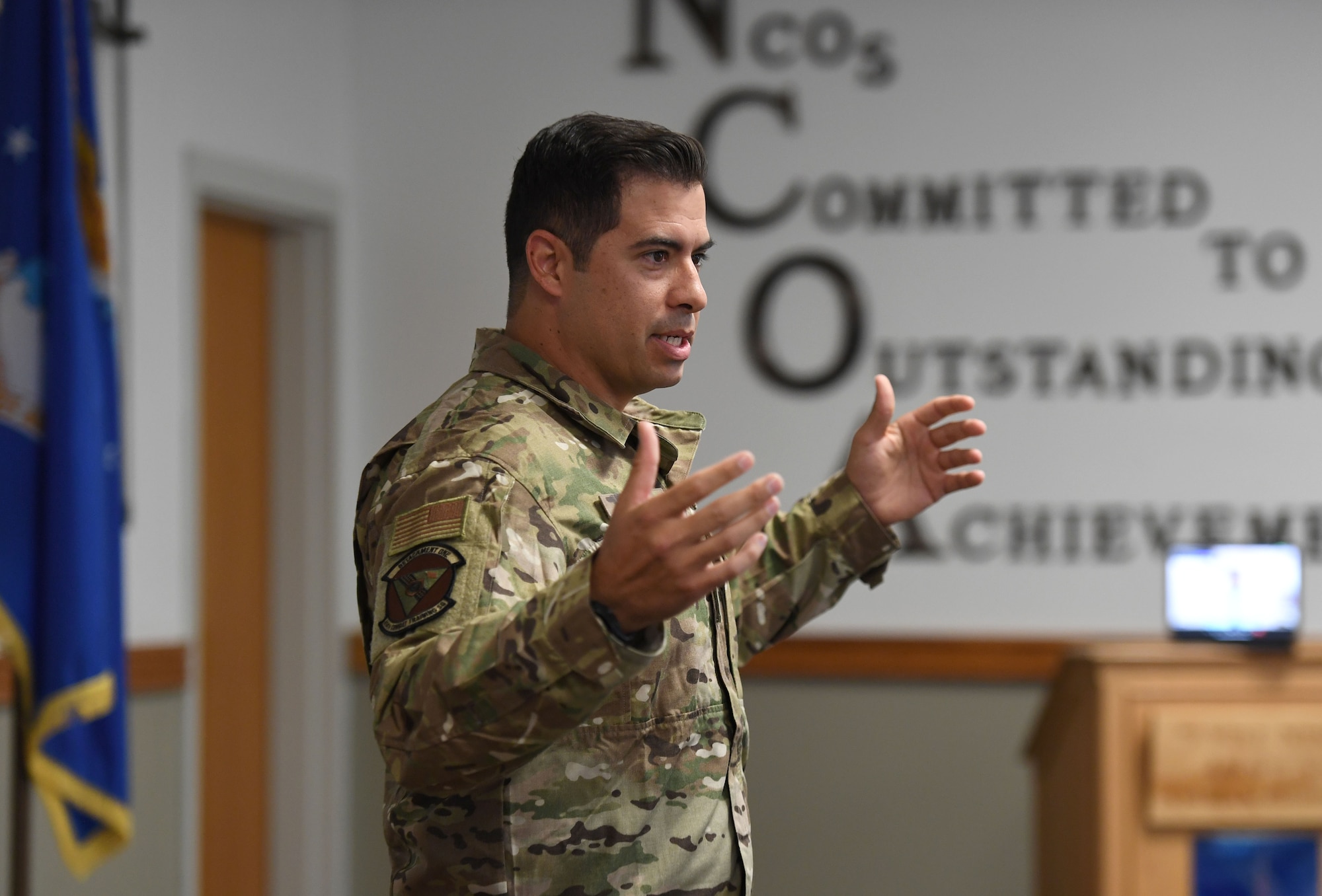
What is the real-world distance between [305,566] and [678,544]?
120 inches

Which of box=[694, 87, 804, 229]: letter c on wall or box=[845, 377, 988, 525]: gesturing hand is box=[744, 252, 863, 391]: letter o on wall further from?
box=[845, 377, 988, 525]: gesturing hand

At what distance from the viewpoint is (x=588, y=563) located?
1.13 m

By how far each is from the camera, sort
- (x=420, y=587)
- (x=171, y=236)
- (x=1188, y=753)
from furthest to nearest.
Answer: (x=171, y=236) → (x=1188, y=753) → (x=420, y=587)

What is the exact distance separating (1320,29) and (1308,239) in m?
0.54

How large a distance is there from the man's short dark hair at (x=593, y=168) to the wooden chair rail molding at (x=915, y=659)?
236 cm

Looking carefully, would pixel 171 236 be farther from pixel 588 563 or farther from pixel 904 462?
pixel 588 563

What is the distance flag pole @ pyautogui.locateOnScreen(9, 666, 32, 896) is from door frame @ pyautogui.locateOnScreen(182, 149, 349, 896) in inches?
53.5

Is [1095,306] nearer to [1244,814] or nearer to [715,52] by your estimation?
[715,52]

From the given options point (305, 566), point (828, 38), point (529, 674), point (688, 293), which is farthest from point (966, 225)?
point (529, 674)

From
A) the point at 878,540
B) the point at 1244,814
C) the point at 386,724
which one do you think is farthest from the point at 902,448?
the point at 1244,814

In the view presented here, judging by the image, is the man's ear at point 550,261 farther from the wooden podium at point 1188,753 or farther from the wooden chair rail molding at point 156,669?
the wooden chair rail molding at point 156,669

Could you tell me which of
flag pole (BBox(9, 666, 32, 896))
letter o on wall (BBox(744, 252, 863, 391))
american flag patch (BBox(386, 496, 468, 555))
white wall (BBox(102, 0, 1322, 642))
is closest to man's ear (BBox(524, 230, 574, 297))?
american flag patch (BBox(386, 496, 468, 555))

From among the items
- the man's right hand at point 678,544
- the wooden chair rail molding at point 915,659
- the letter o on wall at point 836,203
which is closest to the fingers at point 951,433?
the man's right hand at point 678,544

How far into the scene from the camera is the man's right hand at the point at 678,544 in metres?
1.08
